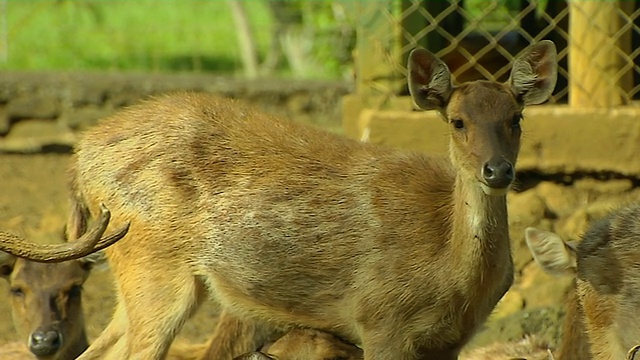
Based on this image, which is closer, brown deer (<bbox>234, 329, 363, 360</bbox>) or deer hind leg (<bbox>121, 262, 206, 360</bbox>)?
deer hind leg (<bbox>121, 262, 206, 360</bbox>)

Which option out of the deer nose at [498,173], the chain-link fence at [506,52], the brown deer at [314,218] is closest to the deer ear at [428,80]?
the brown deer at [314,218]

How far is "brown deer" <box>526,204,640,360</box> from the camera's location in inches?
258

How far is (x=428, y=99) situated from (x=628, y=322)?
141cm

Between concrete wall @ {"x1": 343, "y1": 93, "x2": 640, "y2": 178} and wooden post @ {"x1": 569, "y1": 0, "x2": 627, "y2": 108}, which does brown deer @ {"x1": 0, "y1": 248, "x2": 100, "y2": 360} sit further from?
wooden post @ {"x1": 569, "y1": 0, "x2": 627, "y2": 108}

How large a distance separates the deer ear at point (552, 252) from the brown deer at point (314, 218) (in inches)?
16.8

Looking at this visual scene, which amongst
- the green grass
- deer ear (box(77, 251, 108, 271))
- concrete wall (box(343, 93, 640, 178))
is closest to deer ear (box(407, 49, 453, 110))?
deer ear (box(77, 251, 108, 271))

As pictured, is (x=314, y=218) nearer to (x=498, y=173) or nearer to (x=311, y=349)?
(x=311, y=349)

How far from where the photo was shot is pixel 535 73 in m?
6.47

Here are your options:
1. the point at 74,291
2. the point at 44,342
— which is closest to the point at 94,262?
the point at 74,291

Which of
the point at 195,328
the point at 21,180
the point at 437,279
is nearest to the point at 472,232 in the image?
the point at 437,279

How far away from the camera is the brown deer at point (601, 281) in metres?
6.55

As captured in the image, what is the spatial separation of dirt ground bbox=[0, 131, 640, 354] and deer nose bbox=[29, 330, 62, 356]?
50.4 inches

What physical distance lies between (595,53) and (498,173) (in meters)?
3.46

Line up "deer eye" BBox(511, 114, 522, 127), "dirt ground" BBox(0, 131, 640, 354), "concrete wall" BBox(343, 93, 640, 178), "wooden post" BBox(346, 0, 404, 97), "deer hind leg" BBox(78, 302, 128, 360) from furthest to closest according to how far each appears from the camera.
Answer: "wooden post" BBox(346, 0, 404, 97)
"concrete wall" BBox(343, 93, 640, 178)
"dirt ground" BBox(0, 131, 640, 354)
"deer hind leg" BBox(78, 302, 128, 360)
"deer eye" BBox(511, 114, 522, 127)
